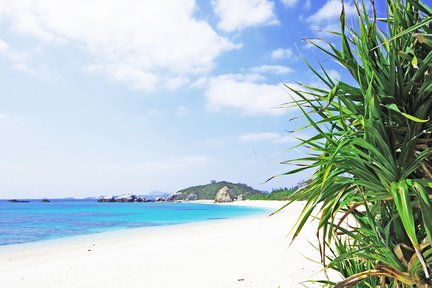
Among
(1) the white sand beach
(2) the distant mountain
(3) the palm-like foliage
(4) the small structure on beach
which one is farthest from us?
(2) the distant mountain

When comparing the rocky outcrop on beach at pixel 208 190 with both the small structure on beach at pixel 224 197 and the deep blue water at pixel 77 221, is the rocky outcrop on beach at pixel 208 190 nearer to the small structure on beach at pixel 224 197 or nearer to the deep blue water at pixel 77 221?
the small structure on beach at pixel 224 197

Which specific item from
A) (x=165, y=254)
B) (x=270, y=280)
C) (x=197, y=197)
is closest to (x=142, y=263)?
(x=165, y=254)

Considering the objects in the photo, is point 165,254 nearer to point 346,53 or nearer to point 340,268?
point 340,268

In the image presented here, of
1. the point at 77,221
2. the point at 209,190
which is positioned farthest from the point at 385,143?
the point at 209,190

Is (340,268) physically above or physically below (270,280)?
above

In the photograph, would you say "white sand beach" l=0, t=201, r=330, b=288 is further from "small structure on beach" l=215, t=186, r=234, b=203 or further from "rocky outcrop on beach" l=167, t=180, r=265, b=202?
"rocky outcrop on beach" l=167, t=180, r=265, b=202

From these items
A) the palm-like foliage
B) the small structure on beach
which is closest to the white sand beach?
the palm-like foliage

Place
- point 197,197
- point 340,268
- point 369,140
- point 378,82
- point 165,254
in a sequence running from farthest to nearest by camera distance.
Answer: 1. point 197,197
2. point 165,254
3. point 340,268
4. point 378,82
5. point 369,140

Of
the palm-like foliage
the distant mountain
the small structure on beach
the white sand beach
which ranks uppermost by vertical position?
the distant mountain

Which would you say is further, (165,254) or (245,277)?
(165,254)

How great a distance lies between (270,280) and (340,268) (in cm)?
393

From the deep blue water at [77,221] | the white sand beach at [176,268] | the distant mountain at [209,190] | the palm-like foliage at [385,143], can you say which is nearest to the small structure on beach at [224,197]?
the distant mountain at [209,190]

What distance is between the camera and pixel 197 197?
16300 cm

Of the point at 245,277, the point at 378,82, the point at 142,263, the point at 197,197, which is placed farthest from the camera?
the point at 197,197
